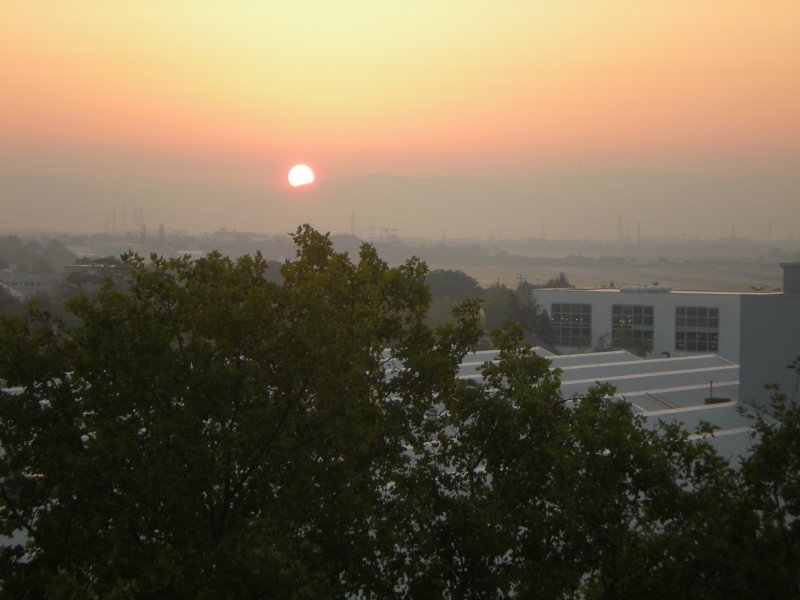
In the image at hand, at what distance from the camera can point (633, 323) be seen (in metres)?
70.1

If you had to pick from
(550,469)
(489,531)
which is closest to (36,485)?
(489,531)

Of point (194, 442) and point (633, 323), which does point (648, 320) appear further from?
point (194, 442)

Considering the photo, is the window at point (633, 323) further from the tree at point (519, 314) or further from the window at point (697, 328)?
the tree at point (519, 314)

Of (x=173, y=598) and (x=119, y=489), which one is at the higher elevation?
(x=119, y=489)

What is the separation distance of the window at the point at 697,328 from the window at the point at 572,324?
6295mm

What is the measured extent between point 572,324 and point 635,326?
17.5 feet

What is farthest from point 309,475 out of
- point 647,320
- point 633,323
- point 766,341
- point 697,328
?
point 647,320

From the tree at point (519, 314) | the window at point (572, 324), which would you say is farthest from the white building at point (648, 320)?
the tree at point (519, 314)

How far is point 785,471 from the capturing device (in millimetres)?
9352

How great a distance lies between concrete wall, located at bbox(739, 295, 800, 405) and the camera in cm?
3297

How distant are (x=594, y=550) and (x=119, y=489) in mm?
4365

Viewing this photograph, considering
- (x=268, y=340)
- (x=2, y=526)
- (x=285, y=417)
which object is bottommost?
(x=2, y=526)

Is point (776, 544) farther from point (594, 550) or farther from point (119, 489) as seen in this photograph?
point (119, 489)

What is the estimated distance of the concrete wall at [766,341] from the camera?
33.0 metres
